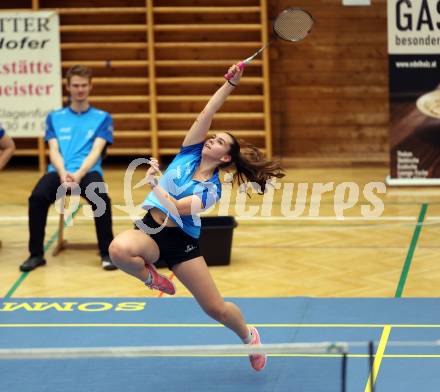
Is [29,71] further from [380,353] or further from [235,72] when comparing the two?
[380,353]

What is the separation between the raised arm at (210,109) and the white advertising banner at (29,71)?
6188mm

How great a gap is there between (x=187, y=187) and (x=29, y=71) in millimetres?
6520

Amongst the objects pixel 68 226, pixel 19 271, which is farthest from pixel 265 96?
pixel 19 271

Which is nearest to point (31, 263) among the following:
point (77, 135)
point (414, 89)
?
point (77, 135)

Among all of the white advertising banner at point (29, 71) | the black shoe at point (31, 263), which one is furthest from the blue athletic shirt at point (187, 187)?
the white advertising banner at point (29, 71)

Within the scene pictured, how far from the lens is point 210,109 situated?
6016 mm

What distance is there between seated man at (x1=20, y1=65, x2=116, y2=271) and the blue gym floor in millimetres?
956

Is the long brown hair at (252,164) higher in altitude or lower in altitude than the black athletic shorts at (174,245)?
higher

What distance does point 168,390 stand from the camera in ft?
19.0

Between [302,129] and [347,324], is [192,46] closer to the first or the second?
[302,129]

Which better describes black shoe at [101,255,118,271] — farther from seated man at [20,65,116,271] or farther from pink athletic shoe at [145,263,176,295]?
pink athletic shoe at [145,263,176,295]

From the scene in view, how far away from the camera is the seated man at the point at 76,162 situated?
8.71 m

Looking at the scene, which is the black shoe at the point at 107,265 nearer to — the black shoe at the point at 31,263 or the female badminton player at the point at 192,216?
the black shoe at the point at 31,263

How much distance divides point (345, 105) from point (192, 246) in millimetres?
6680
